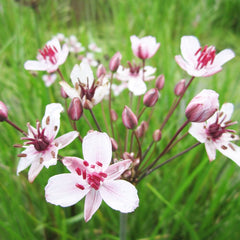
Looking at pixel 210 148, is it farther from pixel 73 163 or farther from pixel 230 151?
pixel 73 163

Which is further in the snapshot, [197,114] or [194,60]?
[194,60]

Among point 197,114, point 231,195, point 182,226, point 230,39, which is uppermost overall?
point 197,114

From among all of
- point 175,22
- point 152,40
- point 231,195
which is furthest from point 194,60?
point 175,22

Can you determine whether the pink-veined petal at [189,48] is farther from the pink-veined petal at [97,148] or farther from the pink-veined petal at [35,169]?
the pink-veined petal at [35,169]

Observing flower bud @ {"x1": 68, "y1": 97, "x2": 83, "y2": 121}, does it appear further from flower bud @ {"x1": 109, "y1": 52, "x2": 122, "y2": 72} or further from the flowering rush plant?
flower bud @ {"x1": 109, "y1": 52, "x2": 122, "y2": 72}

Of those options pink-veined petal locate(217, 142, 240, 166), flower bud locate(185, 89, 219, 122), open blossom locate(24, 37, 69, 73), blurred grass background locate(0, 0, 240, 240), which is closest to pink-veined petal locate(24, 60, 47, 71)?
open blossom locate(24, 37, 69, 73)

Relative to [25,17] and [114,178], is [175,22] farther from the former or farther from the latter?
[114,178]

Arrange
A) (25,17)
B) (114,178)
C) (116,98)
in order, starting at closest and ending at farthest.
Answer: (114,178) < (116,98) < (25,17)

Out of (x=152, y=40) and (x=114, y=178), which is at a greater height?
(x=152, y=40)
